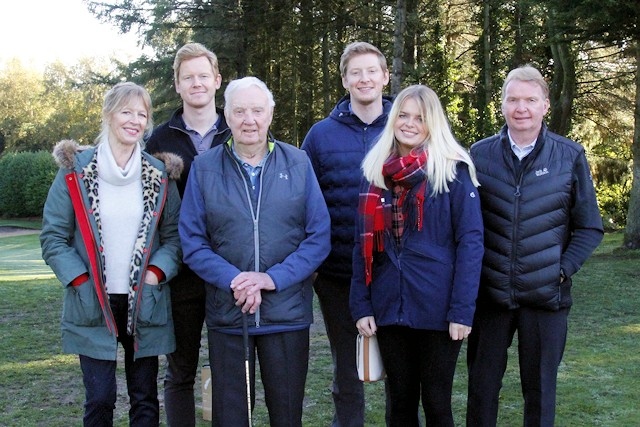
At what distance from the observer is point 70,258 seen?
3.64 meters

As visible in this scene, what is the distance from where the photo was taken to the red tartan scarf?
349 centimetres

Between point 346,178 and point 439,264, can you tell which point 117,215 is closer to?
point 346,178

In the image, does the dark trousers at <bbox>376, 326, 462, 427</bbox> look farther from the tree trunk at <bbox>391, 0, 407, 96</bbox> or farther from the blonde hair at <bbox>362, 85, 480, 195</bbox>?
the tree trunk at <bbox>391, 0, 407, 96</bbox>

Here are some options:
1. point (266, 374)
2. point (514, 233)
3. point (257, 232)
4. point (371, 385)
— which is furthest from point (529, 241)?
point (371, 385)

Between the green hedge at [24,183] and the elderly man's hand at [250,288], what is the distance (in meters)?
38.8

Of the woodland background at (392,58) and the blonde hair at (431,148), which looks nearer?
the blonde hair at (431,148)

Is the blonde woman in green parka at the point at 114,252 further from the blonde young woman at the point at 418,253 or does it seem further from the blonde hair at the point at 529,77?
the blonde hair at the point at 529,77

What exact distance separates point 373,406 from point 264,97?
101 inches

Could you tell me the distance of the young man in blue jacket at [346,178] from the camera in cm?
418

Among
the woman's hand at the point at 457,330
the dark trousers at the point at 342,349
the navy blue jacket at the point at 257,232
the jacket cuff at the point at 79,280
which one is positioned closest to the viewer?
the woman's hand at the point at 457,330

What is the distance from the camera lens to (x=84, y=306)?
367 cm

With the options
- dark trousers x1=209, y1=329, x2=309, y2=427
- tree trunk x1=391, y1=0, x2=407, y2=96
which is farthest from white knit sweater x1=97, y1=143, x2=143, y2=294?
tree trunk x1=391, y1=0, x2=407, y2=96

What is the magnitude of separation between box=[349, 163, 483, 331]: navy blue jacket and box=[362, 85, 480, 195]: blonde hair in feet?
0.17

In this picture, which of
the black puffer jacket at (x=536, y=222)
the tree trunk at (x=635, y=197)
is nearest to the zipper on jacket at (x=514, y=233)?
the black puffer jacket at (x=536, y=222)
